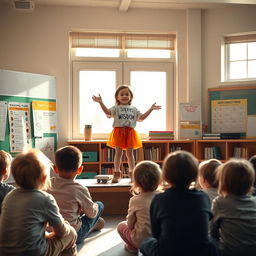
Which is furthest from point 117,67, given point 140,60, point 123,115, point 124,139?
point 124,139

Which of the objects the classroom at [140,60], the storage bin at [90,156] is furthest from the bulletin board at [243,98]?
the storage bin at [90,156]

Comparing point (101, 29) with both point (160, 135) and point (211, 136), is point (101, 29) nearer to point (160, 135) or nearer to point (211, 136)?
point (160, 135)

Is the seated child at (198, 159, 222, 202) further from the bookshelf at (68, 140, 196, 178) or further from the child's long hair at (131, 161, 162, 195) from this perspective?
the bookshelf at (68, 140, 196, 178)

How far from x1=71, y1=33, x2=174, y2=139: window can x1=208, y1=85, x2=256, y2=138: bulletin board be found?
0.65 metres

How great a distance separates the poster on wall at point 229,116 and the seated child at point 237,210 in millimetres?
3351

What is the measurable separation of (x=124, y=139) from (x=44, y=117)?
1.56 meters

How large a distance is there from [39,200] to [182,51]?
160 inches

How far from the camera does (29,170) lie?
5.98 ft

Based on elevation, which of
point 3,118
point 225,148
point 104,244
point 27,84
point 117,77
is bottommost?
point 104,244

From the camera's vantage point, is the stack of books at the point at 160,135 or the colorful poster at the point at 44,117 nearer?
the colorful poster at the point at 44,117

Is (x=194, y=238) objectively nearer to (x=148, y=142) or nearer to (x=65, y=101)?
(x=148, y=142)

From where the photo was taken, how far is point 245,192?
6.25 feet

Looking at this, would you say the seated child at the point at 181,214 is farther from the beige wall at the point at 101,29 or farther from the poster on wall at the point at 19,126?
the beige wall at the point at 101,29

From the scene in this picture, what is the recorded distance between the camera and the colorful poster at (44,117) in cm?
464
